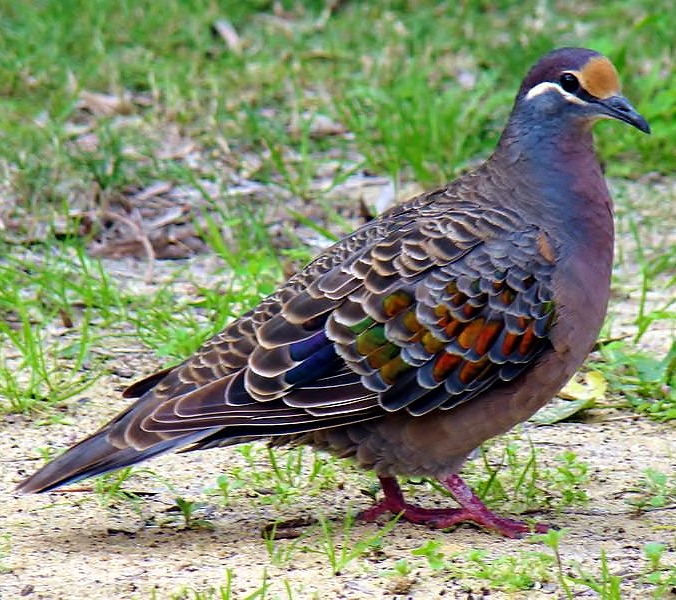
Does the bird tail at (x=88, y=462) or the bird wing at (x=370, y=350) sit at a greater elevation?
the bird wing at (x=370, y=350)

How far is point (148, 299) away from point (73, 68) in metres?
2.49

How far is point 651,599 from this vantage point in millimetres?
3555

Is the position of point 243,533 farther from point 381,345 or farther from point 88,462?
point 381,345

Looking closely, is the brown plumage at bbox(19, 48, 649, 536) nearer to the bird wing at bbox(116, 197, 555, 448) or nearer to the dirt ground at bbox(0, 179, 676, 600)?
the bird wing at bbox(116, 197, 555, 448)

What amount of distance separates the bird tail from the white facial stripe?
5.14 ft

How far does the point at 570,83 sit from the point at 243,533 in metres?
1.70

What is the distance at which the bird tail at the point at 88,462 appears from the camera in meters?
3.92

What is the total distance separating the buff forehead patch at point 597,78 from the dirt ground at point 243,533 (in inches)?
47.0

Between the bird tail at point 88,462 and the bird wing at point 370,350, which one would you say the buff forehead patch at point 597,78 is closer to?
the bird wing at point 370,350

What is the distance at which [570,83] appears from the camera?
439 centimetres

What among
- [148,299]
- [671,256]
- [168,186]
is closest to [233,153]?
[168,186]

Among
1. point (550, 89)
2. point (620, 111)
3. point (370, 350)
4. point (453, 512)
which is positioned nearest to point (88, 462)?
point (370, 350)

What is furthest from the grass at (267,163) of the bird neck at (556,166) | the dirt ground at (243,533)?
the bird neck at (556,166)

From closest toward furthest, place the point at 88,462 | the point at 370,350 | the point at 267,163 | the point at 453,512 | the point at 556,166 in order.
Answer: the point at 88,462, the point at 370,350, the point at 453,512, the point at 556,166, the point at 267,163
